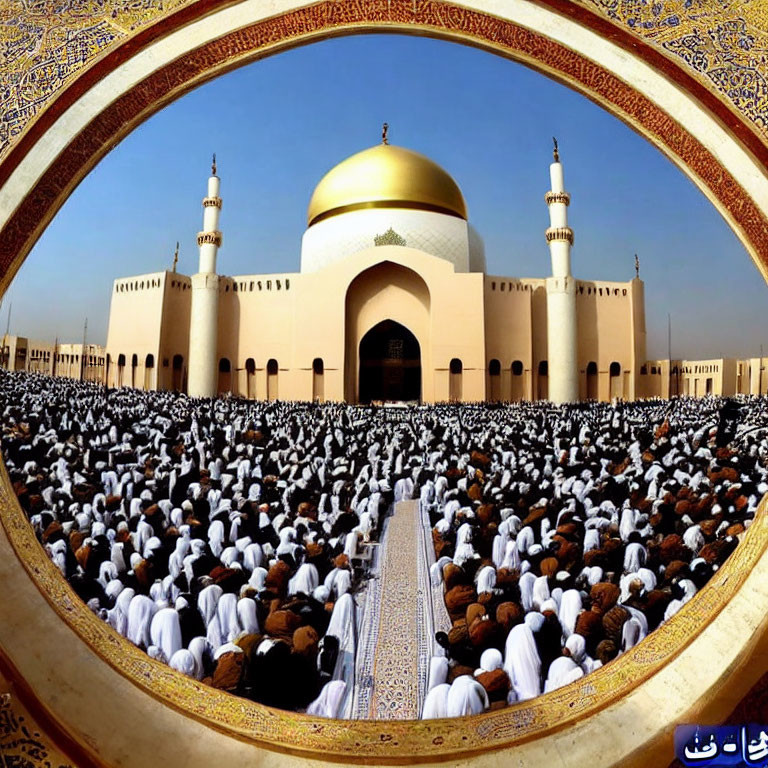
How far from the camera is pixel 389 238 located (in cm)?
1000

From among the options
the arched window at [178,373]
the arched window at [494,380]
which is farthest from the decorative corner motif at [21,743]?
the arched window at [494,380]

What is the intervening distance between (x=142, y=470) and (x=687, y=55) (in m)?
3.20

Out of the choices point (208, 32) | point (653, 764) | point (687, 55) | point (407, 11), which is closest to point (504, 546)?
point (653, 764)

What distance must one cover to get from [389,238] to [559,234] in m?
7.26

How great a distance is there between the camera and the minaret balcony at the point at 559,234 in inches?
114

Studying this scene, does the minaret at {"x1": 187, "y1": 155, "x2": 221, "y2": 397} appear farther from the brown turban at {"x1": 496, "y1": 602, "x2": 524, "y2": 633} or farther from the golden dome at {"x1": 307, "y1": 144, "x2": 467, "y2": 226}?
the brown turban at {"x1": 496, "y1": 602, "x2": 524, "y2": 633}

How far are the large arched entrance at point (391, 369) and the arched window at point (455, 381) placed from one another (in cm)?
55

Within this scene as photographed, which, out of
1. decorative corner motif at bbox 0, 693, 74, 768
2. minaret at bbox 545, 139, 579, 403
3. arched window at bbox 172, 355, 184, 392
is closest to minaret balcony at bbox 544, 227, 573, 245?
minaret at bbox 545, 139, 579, 403

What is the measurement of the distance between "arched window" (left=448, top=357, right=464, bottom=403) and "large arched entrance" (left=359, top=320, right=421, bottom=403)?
55cm

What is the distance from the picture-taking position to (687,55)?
6.81 ft

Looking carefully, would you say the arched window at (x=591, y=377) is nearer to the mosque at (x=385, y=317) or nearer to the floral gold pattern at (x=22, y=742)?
the mosque at (x=385, y=317)

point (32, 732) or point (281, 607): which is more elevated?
point (281, 607)

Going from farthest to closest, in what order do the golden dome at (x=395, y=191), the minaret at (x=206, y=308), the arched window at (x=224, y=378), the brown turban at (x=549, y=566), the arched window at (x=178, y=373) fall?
the golden dome at (x=395, y=191), the arched window at (x=224, y=378), the arched window at (x=178, y=373), the minaret at (x=206, y=308), the brown turban at (x=549, y=566)

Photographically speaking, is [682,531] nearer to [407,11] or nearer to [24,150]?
[407,11]
